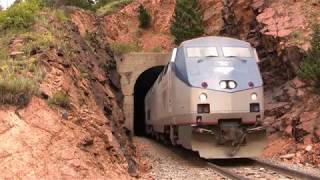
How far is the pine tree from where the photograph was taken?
3266 cm

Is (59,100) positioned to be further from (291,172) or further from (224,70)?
(291,172)

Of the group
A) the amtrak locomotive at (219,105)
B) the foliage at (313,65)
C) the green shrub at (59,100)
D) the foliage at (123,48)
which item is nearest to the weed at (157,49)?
the foliage at (123,48)

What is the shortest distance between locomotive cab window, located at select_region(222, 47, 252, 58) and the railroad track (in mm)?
3289

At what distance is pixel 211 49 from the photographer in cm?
1564

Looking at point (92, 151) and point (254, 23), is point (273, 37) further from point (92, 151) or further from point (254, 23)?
point (92, 151)

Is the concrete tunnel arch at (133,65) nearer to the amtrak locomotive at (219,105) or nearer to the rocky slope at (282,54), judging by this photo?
the rocky slope at (282,54)

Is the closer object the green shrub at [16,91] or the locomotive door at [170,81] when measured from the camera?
the green shrub at [16,91]

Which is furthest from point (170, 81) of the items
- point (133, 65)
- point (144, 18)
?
point (144, 18)

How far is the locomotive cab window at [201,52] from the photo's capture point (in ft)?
50.5

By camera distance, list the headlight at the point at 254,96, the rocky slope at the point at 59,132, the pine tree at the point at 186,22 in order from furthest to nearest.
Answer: the pine tree at the point at 186,22
the headlight at the point at 254,96
the rocky slope at the point at 59,132

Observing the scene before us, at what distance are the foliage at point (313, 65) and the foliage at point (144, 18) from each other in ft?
87.7

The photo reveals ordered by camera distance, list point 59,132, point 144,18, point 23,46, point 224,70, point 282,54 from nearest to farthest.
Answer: point 59,132
point 23,46
point 224,70
point 282,54
point 144,18

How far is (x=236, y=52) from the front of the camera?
51.5 ft

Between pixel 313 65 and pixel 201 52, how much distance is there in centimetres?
423
